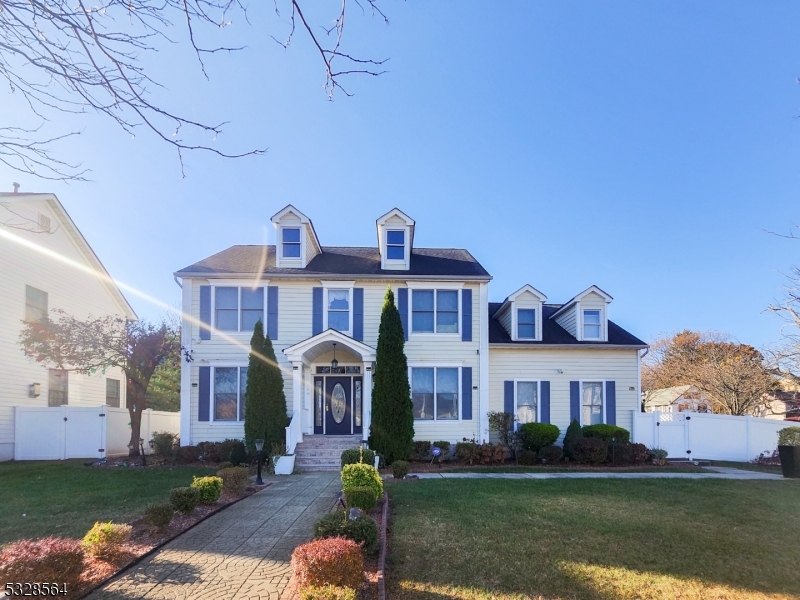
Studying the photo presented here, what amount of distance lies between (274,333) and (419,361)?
4846 millimetres

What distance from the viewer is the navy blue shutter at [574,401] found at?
17.4 meters

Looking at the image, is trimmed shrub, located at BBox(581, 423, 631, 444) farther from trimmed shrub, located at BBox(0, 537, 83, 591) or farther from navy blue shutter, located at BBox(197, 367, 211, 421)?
trimmed shrub, located at BBox(0, 537, 83, 591)

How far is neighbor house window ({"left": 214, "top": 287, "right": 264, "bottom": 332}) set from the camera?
16.6 meters

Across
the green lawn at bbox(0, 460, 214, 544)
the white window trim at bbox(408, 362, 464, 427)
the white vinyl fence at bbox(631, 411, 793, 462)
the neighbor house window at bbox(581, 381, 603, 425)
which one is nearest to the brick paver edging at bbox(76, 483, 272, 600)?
the green lawn at bbox(0, 460, 214, 544)

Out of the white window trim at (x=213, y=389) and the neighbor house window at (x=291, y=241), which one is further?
the neighbor house window at (x=291, y=241)

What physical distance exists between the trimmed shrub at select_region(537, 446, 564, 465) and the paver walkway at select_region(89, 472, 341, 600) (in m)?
8.94

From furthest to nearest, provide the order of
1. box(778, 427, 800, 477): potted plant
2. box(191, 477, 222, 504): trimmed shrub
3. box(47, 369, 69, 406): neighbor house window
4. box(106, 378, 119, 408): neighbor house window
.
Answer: box(106, 378, 119, 408): neighbor house window, box(47, 369, 69, 406): neighbor house window, box(778, 427, 800, 477): potted plant, box(191, 477, 222, 504): trimmed shrub

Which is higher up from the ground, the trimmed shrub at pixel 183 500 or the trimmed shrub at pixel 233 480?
the trimmed shrub at pixel 183 500

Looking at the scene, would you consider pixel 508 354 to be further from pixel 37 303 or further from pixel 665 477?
pixel 37 303

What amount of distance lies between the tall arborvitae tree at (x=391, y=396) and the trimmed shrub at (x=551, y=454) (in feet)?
14.1

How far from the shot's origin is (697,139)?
12.4 meters

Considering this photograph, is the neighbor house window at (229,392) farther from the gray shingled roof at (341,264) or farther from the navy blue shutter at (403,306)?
the navy blue shutter at (403,306)

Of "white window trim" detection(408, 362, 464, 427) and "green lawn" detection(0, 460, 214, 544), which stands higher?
"white window trim" detection(408, 362, 464, 427)

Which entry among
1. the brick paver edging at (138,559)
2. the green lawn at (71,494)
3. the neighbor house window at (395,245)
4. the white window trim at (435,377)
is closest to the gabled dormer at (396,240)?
the neighbor house window at (395,245)
